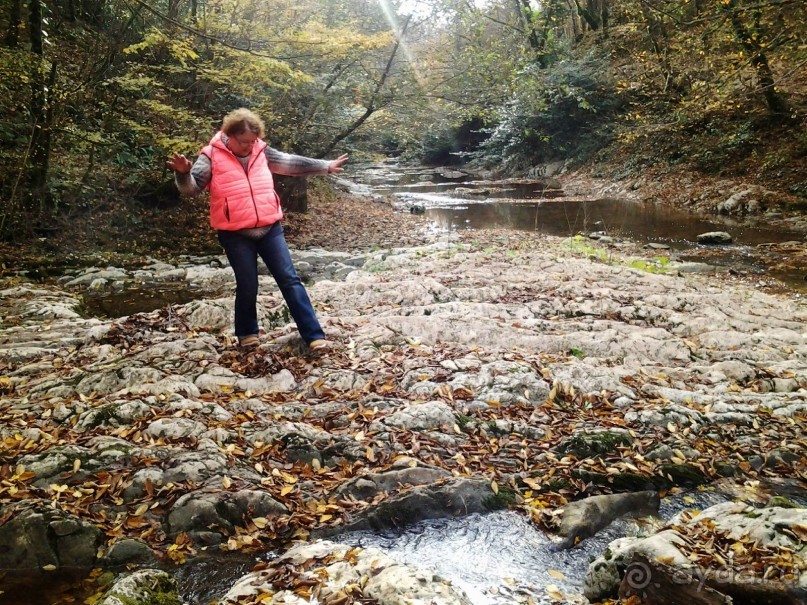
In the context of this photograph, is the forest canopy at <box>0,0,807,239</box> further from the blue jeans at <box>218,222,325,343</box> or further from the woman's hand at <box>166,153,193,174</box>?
the blue jeans at <box>218,222,325,343</box>

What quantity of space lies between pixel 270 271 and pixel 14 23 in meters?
9.13

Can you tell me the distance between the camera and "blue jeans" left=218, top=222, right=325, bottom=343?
463 cm

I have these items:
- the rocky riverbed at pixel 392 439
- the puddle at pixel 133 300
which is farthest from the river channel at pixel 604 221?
the puddle at pixel 133 300

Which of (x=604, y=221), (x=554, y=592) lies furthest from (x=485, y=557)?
(x=604, y=221)

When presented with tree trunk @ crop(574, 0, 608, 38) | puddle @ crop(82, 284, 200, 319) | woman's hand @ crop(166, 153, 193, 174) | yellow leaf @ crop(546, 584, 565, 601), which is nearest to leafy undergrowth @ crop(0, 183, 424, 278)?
puddle @ crop(82, 284, 200, 319)

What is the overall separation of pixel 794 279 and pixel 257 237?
9073mm

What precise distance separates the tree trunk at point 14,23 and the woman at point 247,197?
8.33m

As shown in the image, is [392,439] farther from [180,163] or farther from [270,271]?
[180,163]

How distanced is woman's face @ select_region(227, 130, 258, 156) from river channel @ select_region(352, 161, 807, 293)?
28.4 ft

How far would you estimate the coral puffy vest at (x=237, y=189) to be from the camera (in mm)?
4422

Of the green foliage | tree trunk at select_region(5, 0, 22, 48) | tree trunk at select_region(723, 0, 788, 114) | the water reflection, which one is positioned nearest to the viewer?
tree trunk at select_region(723, 0, 788, 114)

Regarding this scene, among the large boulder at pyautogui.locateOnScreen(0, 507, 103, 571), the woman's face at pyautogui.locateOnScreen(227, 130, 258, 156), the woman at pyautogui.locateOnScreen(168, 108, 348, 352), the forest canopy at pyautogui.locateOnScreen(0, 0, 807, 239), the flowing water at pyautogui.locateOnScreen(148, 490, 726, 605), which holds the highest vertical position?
the forest canopy at pyautogui.locateOnScreen(0, 0, 807, 239)

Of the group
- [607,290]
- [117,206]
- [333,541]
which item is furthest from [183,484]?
[117,206]

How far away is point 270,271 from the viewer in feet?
15.8
